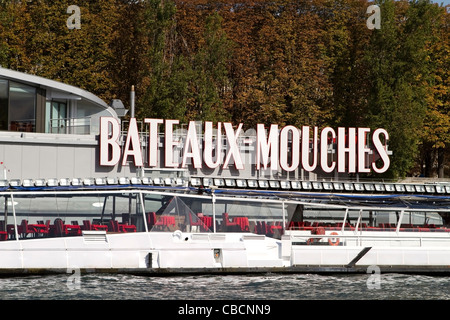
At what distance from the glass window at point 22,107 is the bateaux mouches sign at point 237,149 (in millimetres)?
5435

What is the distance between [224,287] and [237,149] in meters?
31.0

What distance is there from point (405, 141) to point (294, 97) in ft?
44.7

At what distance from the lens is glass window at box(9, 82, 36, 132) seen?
56.8 meters

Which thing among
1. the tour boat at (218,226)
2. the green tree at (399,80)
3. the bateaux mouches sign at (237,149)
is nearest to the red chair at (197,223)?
the tour boat at (218,226)

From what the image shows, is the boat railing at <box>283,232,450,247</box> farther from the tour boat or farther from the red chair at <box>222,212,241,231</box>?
the red chair at <box>222,212,241,231</box>

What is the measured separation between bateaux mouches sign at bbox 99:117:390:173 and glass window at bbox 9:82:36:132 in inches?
214

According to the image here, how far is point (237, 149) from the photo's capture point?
66.4 meters

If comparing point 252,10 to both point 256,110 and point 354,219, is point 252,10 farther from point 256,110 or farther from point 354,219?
point 354,219

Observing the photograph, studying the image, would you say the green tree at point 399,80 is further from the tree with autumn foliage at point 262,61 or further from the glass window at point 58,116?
the glass window at point 58,116

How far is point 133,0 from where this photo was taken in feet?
293

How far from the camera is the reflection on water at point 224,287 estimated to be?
33.7 meters
